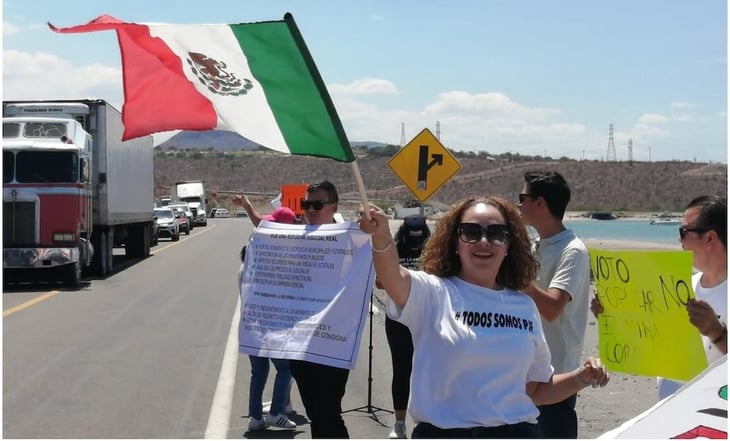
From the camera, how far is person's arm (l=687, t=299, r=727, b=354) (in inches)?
139

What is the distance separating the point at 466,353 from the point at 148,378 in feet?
20.4

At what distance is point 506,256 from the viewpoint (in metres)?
3.63

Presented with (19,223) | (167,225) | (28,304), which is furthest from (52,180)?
(167,225)

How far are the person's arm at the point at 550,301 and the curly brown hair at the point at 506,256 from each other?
481 mm

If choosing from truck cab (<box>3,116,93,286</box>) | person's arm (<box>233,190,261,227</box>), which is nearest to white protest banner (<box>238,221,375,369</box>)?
person's arm (<box>233,190,261,227</box>)

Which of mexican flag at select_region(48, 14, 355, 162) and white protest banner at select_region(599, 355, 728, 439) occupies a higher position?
mexican flag at select_region(48, 14, 355, 162)

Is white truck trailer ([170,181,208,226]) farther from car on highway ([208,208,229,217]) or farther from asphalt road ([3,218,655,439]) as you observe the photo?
asphalt road ([3,218,655,439])

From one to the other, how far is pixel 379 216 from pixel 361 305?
74.0 inches

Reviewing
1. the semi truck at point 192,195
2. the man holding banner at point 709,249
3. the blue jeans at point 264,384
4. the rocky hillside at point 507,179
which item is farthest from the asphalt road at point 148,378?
the rocky hillside at point 507,179

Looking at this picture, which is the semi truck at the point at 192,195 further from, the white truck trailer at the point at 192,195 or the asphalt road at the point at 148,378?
the asphalt road at the point at 148,378

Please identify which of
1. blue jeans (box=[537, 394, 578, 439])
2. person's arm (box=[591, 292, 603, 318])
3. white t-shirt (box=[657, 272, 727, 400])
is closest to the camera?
white t-shirt (box=[657, 272, 727, 400])

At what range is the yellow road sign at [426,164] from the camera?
1293 cm

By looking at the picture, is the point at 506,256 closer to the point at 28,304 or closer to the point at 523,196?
the point at 523,196

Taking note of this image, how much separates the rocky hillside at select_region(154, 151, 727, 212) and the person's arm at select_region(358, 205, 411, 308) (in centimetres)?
10961
